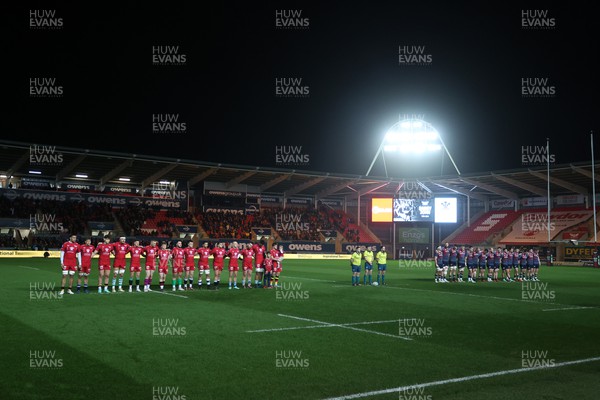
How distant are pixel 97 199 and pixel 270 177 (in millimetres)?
18509

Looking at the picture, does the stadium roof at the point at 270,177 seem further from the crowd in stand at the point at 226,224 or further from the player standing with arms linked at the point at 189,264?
the player standing with arms linked at the point at 189,264

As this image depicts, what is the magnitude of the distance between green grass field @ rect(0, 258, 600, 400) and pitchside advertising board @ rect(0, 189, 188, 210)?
37.2 metres

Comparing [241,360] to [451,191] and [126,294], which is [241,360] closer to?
[126,294]

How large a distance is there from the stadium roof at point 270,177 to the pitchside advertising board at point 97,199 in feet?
6.98

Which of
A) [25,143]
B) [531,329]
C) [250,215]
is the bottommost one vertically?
[531,329]

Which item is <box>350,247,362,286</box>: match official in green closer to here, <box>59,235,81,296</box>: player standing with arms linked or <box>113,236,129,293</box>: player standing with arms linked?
<box>113,236,129,293</box>: player standing with arms linked

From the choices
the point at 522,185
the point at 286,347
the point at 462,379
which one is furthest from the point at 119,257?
the point at 522,185

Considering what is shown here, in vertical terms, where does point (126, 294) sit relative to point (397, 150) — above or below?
below

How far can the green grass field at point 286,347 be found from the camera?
25.9ft

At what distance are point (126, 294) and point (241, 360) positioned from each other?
1150cm

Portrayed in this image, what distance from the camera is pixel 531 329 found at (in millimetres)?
13539

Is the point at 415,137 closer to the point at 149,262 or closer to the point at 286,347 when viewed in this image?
the point at 149,262

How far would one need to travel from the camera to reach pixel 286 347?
423 inches

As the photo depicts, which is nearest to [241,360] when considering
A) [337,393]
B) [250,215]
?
[337,393]
